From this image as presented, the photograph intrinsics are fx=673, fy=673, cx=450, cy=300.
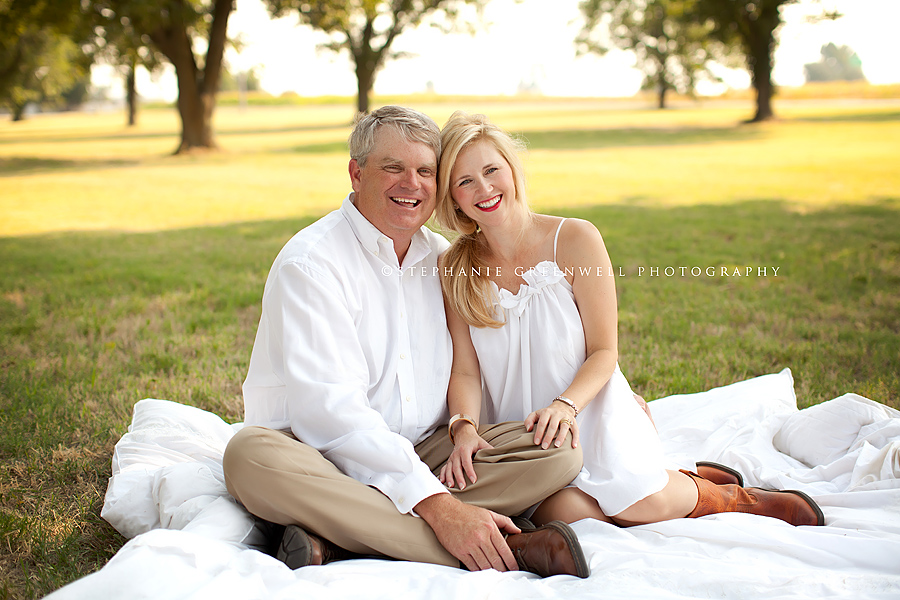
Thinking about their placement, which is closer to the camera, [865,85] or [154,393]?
[154,393]

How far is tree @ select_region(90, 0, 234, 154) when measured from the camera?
62.4ft

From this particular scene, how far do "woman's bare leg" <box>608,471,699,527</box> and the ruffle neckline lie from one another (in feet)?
3.31

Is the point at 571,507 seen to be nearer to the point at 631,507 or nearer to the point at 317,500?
the point at 631,507

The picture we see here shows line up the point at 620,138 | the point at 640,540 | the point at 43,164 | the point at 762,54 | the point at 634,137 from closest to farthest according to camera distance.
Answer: the point at 640,540 < the point at 43,164 < the point at 620,138 < the point at 634,137 < the point at 762,54

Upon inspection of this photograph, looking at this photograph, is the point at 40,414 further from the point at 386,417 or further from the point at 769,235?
the point at 769,235

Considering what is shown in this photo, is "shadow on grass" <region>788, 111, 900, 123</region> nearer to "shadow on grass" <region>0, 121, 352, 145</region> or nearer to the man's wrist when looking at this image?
"shadow on grass" <region>0, 121, 352, 145</region>

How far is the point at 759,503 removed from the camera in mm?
3027

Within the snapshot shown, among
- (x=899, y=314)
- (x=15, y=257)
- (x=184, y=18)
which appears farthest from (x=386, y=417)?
(x=184, y=18)

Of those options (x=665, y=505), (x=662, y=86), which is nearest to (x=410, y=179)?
(x=665, y=505)

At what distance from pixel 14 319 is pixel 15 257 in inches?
123

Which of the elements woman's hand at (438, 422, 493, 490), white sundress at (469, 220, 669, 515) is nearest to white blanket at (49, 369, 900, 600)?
white sundress at (469, 220, 669, 515)

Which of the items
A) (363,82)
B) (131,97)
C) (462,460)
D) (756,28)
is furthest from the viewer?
(131,97)

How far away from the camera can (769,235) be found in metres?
9.47

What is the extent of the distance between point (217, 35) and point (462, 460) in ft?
74.4
